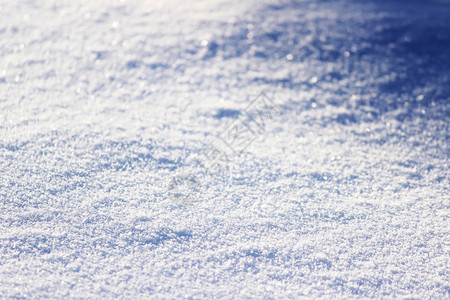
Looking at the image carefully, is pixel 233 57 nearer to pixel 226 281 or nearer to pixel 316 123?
pixel 316 123

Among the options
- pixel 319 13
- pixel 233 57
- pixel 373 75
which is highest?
pixel 319 13

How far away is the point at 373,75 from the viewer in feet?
5.57

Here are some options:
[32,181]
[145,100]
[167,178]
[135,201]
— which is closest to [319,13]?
[145,100]

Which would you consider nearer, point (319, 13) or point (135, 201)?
point (135, 201)

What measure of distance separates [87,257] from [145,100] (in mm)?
725

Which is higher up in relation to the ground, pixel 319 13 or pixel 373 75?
pixel 319 13

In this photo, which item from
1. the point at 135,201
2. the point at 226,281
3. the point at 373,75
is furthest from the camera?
the point at 373,75

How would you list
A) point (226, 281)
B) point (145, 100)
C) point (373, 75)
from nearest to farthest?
point (226, 281) → point (145, 100) → point (373, 75)

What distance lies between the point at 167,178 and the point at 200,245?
0.29m

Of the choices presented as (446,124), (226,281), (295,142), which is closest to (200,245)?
(226,281)

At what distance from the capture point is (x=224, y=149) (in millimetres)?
1401

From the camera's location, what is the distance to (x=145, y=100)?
1.55m

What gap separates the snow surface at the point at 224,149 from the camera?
3.39ft

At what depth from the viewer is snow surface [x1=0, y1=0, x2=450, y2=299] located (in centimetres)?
103
